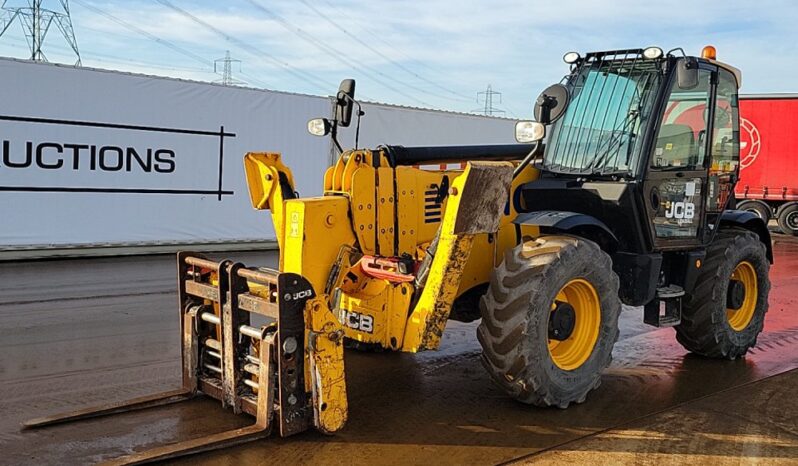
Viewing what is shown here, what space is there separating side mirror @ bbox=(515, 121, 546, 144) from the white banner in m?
8.37

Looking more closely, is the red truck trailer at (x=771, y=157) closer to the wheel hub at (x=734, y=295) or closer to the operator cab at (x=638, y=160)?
the wheel hub at (x=734, y=295)

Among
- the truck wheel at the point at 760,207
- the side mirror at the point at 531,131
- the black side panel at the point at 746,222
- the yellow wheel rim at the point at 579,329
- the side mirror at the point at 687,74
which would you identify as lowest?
the yellow wheel rim at the point at 579,329

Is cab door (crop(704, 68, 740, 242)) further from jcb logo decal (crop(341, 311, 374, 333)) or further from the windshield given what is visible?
jcb logo decal (crop(341, 311, 374, 333))

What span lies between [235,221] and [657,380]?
8.84 m

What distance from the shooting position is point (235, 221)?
13.1 m

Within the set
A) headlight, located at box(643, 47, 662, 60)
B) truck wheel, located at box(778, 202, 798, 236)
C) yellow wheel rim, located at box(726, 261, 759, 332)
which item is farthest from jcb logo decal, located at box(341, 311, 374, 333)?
truck wheel, located at box(778, 202, 798, 236)

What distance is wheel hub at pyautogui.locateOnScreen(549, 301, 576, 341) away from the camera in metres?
4.92

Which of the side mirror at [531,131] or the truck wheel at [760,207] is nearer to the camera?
the side mirror at [531,131]

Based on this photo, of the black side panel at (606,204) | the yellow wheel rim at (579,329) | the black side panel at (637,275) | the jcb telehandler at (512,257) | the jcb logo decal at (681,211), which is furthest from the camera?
the jcb logo decal at (681,211)

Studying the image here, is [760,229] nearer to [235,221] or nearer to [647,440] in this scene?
[647,440]

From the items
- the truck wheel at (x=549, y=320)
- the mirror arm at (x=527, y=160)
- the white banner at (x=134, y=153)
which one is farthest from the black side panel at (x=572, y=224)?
the white banner at (x=134, y=153)

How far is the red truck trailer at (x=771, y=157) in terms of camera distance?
1973 centimetres

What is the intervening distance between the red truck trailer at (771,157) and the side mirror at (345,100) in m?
17.3

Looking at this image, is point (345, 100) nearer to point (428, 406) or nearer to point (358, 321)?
point (358, 321)
